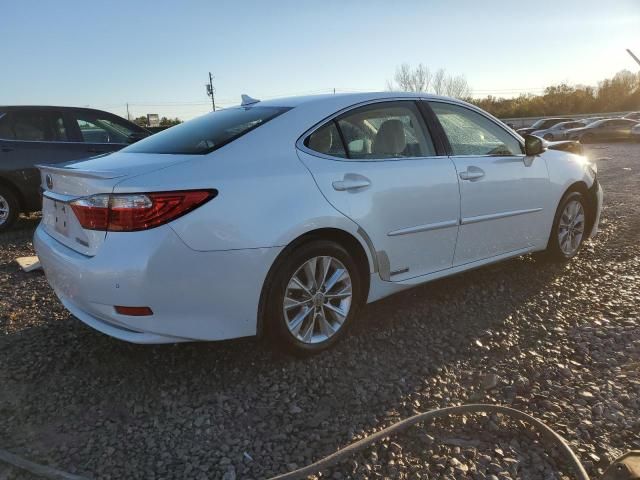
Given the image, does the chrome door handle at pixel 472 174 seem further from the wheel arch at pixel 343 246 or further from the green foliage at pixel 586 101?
the green foliage at pixel 586 101

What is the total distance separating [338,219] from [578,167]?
2873 millimetres

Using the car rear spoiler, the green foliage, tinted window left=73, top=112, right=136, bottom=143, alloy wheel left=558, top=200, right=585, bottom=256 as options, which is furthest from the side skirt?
the green foliage

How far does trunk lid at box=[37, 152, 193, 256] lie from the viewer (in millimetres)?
2590

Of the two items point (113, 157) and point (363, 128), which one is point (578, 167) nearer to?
point (363, 128)

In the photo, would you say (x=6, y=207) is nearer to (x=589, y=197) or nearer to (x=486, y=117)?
(x=486, y=117)

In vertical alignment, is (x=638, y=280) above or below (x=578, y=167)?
below

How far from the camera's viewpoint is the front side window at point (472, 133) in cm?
385

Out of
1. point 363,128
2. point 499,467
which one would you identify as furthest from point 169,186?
point 499,467

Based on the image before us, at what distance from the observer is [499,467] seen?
2.16 m

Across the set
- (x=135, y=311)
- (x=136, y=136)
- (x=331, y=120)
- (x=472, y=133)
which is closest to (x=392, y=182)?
(x=331, y=120)

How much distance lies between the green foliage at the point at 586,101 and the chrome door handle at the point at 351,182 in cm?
5405

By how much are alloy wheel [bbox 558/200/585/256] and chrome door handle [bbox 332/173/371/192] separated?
2349mm

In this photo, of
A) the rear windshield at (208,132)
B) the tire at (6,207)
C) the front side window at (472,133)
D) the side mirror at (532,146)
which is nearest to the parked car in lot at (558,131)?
the side mirror at (532,146)

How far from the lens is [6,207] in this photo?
6703 millimetres
